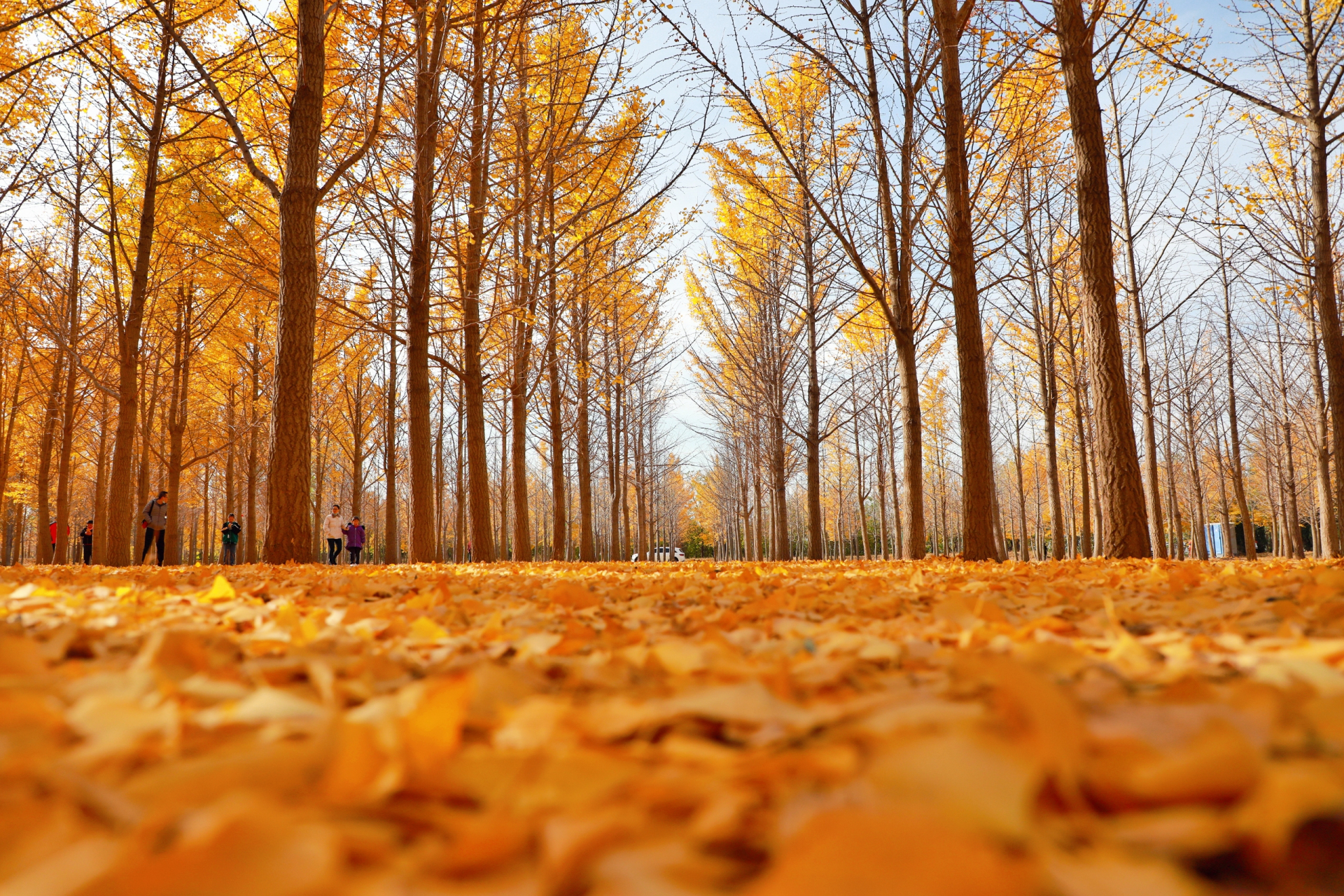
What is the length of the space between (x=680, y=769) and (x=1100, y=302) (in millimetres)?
6232

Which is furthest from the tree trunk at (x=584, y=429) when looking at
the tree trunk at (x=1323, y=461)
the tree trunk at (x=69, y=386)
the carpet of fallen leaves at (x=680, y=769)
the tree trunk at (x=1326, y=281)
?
the tree trunk at (x=1323, y=461)

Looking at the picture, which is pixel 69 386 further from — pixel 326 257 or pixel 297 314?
pixel 297 314

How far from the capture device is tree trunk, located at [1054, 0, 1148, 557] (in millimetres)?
5363

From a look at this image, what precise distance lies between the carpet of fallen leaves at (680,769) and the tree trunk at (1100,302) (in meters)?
4.69

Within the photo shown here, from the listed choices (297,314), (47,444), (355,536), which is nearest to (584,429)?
(355,536)

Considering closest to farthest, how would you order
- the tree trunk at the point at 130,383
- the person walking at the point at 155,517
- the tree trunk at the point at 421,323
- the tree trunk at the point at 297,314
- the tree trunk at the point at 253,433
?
the tree trunk at the point at 297,314 → the tree trunk at the point at 421,323 → the tree trunk at the point at 130,383 → the person walking at the point at 155,517 → the tree trunk at the point at 253,433

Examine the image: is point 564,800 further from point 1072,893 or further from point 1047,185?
point 1047,185

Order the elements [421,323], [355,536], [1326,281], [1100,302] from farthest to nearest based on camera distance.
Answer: [355,536] < [421,323] < [1326,281] < [1100,302]

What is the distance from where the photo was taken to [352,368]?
50.0 feet

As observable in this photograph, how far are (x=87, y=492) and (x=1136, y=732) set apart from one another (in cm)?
3358

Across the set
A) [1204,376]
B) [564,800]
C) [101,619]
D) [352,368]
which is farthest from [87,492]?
[1204,376]

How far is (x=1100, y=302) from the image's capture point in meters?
5.63

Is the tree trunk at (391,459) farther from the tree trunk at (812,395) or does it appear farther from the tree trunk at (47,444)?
the tree trunk at (812,395)

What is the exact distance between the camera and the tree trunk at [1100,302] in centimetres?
536
